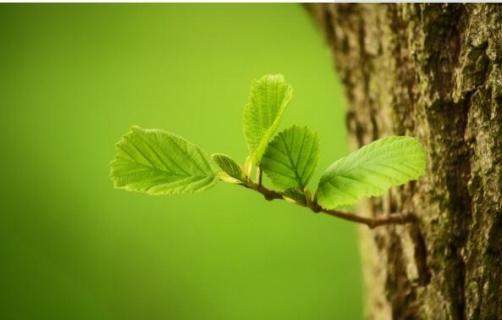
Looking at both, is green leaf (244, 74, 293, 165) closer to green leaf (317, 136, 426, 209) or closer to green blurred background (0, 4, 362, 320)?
green leaf (317, 136, 426, 209)

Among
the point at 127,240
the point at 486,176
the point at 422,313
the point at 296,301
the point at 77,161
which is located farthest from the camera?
the point at 296,301

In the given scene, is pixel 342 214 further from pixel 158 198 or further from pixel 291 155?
pixel 158 198

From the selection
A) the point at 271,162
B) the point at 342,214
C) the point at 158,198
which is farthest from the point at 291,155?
the point at 158,198

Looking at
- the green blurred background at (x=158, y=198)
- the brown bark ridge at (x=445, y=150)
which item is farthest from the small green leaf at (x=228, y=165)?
the green blurred background at (x=158, y=198)

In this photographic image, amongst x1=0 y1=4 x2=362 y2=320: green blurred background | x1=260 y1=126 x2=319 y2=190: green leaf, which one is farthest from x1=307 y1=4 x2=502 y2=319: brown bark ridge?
x1=0 y1=4 x2=362 y2=320: green blurred background

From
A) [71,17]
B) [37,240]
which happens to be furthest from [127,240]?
[71,17]

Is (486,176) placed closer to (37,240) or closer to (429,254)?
(429,254)
